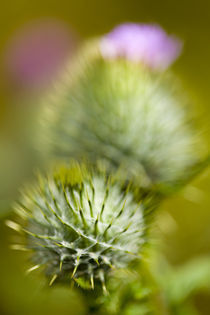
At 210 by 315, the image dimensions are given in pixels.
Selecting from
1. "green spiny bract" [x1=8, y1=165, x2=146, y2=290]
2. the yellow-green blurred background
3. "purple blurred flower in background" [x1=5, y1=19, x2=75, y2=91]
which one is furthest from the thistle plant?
"purple blurred flower in background" [x1=5, y1=19, x2=75, y2=91]

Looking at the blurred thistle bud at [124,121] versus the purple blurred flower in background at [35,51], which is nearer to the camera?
the blurred thistle bud at [124,121]

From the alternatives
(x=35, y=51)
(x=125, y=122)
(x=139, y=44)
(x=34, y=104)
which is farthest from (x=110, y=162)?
(x=35, y=51)

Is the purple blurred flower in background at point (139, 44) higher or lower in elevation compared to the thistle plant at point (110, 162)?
higher

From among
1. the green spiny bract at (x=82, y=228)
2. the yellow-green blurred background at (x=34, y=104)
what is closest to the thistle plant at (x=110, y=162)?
the green spiny bract at (x=82, y=228)

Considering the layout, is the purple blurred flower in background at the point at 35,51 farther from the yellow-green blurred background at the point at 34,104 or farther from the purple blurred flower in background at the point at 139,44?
the purple blurred flower in background at the point at 139,44

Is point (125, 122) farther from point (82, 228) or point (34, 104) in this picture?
point (34, 104)

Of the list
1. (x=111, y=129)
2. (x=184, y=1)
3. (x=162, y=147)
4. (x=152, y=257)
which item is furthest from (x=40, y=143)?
(x=184, y=1)

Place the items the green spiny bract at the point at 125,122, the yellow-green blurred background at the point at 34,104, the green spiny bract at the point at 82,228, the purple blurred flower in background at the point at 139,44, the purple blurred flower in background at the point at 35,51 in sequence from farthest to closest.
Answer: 1. the purple blurred flower in background at the point at 35,51
2. the yellow-green blurred background at the point at 34,104
3. the purple blurred flower in background at the point at 139,44
4. the green spiny bract at the point at 125,122
5. the green spiny bract at the point at 82,228
